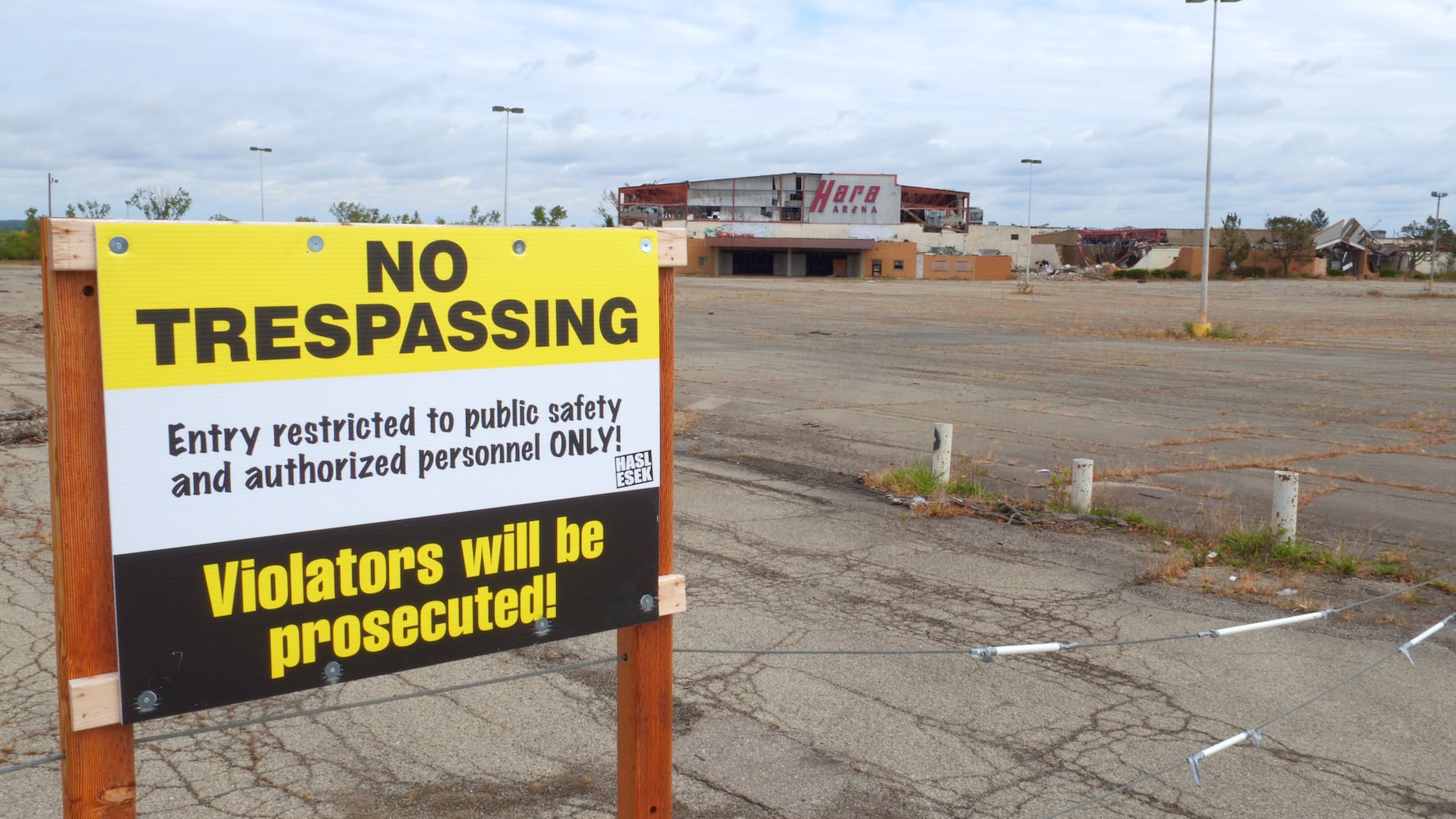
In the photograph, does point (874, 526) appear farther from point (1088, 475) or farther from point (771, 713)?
point (771, 713)

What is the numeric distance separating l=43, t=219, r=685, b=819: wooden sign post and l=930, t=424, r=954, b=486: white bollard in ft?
26.7

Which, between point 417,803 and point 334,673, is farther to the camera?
point 417,803

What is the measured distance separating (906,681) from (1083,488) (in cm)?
491

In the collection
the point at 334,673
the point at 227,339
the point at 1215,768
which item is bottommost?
the point at 1215,768

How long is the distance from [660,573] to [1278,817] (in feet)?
9.45

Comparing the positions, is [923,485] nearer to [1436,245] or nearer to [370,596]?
[370,596]

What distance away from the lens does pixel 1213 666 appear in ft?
21.1

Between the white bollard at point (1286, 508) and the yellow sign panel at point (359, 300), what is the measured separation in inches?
284

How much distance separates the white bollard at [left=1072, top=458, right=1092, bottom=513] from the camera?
10.4 m

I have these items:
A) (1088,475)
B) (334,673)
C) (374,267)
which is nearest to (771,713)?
(334,673)

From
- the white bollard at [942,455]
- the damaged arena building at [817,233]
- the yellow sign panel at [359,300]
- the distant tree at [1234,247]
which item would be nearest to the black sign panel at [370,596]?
the yellow sign panel at [359,300]

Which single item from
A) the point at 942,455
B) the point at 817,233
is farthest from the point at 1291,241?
the point at 942,455

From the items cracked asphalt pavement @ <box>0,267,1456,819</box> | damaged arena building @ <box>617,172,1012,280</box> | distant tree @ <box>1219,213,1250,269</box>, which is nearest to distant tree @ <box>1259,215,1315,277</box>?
distant tree @ <box>1219,213,1250,269</box>

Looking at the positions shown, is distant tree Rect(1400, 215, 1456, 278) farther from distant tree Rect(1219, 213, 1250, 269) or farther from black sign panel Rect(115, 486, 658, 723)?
black sign panel Rect(115, 486, 658, 723)
